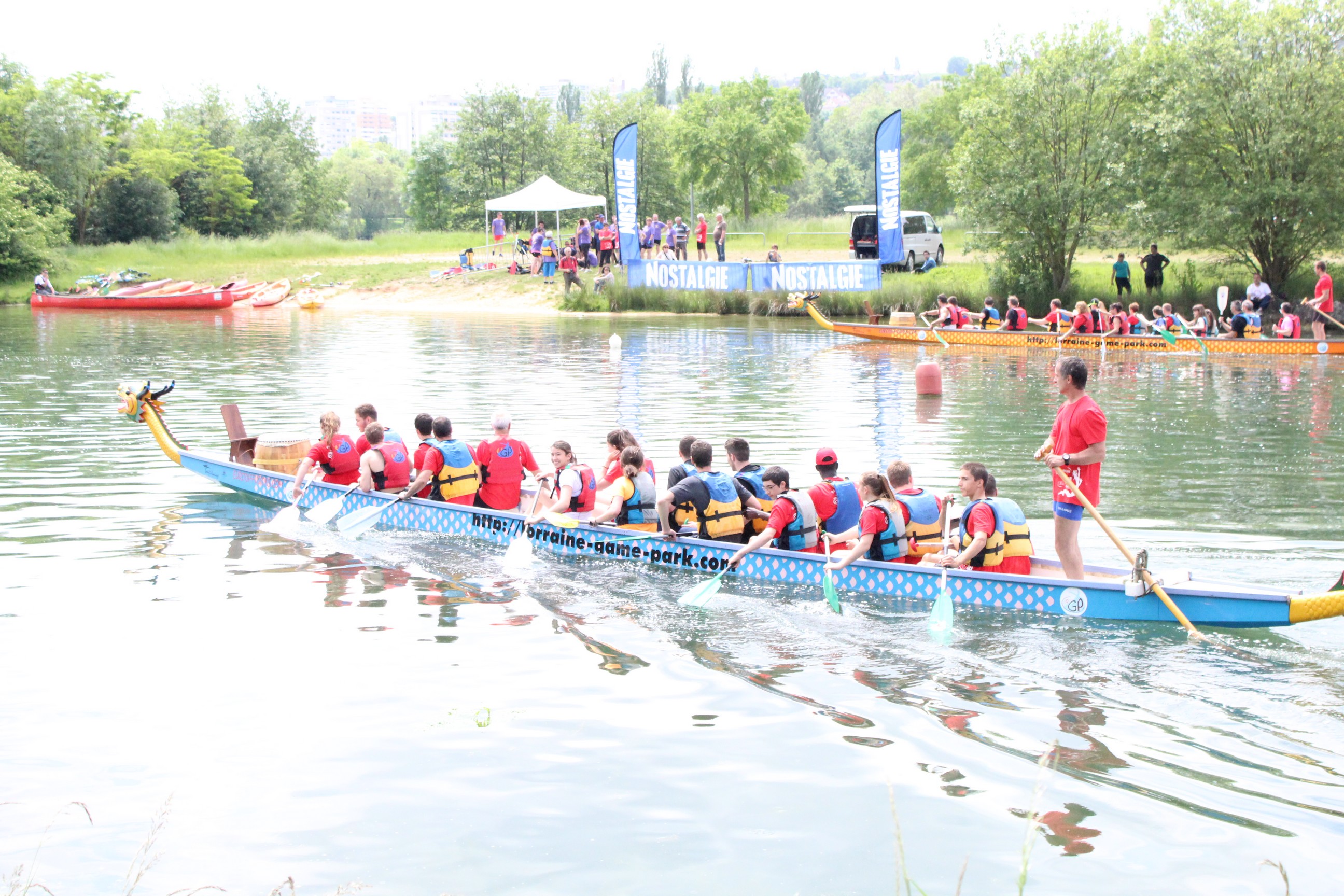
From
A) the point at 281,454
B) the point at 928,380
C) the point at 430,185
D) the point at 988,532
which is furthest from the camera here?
the point at 430,185

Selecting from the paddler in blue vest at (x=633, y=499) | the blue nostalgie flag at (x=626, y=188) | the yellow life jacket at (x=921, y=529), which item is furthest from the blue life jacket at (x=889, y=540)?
the blue nostalgie flag at (x=626, y=188)

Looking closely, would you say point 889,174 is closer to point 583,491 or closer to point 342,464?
point 342,464

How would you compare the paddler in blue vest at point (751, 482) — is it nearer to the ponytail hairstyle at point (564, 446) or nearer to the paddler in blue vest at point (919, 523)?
the paddler in blue vest at point (919, 523)

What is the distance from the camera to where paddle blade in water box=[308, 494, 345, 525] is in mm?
12570

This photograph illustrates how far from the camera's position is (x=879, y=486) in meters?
9.38

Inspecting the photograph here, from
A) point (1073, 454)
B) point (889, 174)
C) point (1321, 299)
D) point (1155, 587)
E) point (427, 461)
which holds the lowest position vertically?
point (1155, 587)

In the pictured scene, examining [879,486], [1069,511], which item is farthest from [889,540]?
[1069,511]

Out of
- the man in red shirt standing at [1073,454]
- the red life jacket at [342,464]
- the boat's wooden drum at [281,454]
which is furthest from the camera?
the boat's wooden drum at [281,454]

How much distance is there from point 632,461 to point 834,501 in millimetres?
1977

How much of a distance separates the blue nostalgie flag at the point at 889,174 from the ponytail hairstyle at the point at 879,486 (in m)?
22.3

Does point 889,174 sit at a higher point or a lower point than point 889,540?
higher

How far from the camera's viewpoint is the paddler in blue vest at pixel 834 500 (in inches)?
394

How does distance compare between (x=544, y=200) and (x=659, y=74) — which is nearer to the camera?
(x=544, y=200)

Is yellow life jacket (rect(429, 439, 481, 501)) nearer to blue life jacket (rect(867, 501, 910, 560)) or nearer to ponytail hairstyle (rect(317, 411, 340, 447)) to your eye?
ponytail hairstyle (rect(317, 411, 340, 447))
